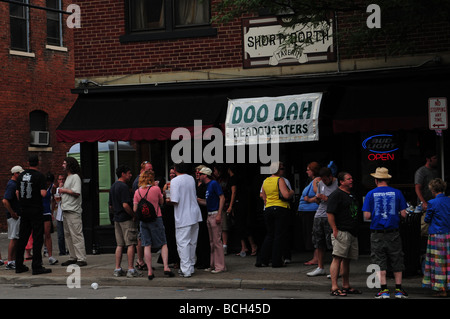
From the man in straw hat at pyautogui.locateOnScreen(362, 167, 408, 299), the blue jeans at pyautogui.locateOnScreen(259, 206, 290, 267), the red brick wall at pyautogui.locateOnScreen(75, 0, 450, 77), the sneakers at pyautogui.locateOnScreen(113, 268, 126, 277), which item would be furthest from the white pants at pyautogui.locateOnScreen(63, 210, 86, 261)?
the man in straw hat at pyautogui.locateOnScreen(362, 167, 408, 299)

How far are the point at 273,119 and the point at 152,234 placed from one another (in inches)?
143

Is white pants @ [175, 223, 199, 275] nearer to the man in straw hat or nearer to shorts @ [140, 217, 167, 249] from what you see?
shorts @ [140, 217, 167, 249]

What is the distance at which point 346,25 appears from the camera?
14344mm

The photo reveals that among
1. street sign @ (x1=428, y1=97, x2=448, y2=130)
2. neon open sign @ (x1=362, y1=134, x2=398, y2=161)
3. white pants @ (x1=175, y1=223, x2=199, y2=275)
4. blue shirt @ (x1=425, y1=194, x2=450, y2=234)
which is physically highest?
street sign @ (x1=428, y1=97, x2=448, y2=130)

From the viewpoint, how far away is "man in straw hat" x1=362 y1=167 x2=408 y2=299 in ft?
32.3

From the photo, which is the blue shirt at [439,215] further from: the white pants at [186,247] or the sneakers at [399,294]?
the white pants at [186,247]

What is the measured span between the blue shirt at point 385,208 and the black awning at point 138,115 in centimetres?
510

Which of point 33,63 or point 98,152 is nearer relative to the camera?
point 98,152

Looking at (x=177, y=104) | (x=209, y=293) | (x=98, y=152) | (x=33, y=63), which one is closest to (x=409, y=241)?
(x=209, y=293)

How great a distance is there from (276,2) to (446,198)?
13.8ft

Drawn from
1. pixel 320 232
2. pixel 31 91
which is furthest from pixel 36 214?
pixel 31 91

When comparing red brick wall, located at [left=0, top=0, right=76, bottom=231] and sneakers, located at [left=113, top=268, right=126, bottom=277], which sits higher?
red brick wall, located at [left=0, top=0, right=76, bottom=231]

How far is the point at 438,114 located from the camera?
1150 centimetres
